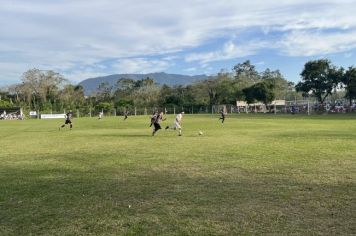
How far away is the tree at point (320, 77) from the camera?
7619cm

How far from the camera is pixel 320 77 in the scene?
7744cm

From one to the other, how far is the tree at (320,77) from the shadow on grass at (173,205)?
69.8 metres

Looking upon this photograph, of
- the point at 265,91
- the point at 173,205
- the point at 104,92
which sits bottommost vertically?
the point at 173,205

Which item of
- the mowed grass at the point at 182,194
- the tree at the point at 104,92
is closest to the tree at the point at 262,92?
the tree at the point at 104,92

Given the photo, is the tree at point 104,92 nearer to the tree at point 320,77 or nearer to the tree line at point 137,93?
the tree line at point 137,93

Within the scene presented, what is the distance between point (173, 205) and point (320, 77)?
74002 millimetres

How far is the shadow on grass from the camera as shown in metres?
6.81

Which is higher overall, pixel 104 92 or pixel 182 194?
pixel 104 92

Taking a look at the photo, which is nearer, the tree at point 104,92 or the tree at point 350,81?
the tree at point 350,81

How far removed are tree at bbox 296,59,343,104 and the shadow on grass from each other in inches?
2749

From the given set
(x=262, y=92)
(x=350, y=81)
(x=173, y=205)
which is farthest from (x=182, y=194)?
(x=262, y=92)

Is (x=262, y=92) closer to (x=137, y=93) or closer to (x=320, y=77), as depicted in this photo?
(x=320, y=77)

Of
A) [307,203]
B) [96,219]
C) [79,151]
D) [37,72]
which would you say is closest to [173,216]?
[96,219]

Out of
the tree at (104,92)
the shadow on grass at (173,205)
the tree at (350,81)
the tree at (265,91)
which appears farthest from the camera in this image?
the tree at (104,92)
